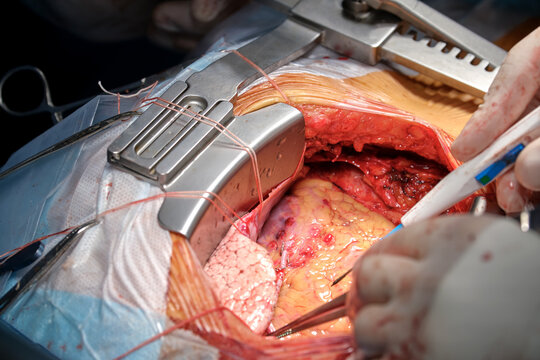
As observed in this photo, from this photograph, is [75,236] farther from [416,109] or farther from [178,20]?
[178,20]

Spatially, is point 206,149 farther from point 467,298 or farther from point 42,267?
point 467,298

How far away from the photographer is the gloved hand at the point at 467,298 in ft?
1.80

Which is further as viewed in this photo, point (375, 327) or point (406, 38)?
point (406, 38)

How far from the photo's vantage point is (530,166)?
81 centimetres

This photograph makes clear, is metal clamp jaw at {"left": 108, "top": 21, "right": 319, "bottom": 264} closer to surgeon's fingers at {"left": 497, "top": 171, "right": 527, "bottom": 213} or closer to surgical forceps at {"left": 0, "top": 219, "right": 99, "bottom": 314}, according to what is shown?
surgical forceps at {"left": 0, "top": 219, "right": 99, "bottom": 314}

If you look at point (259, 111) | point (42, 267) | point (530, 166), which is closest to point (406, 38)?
point (259, 111)

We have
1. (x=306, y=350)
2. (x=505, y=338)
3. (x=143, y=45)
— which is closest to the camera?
(x=505, y=338)

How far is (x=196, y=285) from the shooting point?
896 mm

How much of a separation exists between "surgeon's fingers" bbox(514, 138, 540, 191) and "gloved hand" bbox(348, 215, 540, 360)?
28 centimetres

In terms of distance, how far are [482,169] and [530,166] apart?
94 mm

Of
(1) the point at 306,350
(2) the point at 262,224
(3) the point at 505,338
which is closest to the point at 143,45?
(2) the point at 262,224

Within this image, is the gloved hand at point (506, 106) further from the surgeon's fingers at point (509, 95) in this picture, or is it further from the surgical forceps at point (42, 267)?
the surgical forceps at point (42, 267)

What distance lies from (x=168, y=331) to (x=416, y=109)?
35.7 inches

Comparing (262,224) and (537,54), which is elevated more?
(537,54)
